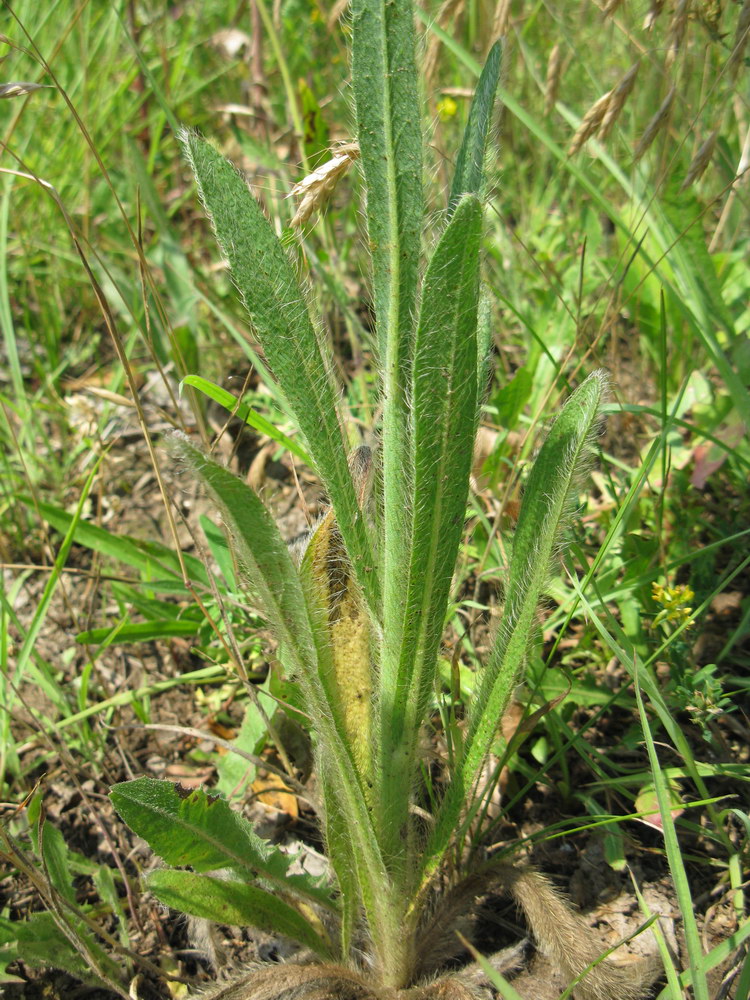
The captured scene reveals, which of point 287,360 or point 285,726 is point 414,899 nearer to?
point 285,726

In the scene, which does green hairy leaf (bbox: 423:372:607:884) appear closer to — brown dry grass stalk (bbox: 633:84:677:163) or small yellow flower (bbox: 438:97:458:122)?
brown dry grass stalk (bbox: 633:84:677:163)

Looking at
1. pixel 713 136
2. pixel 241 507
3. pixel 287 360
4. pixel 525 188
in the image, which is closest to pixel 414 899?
pixel 241 507

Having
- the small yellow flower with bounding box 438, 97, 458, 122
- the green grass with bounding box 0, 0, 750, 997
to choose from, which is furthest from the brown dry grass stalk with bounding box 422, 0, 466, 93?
the small yellow flower with bounding box 438, 97, 458, 122

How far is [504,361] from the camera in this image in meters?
2.61

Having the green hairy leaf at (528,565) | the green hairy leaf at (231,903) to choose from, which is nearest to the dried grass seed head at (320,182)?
the green hairy leaf at (528,565)

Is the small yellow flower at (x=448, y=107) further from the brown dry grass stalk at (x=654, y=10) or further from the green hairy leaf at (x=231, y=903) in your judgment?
the green hairy leaf at (x=231, y=903)

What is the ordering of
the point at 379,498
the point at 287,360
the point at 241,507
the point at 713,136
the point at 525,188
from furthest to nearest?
the point at 525,188
the point at 713,136
the point at 379,498
the point at 287,360
the point at 241,507

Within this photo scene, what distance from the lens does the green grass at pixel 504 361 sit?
A: 1577 mm

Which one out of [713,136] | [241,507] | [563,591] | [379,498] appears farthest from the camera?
[563,591]

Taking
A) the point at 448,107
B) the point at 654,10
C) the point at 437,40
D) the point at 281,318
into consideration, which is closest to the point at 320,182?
the point at 281,318

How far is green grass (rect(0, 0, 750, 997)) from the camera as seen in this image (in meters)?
1.58

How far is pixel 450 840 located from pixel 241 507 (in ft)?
2.22

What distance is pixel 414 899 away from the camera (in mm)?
1310

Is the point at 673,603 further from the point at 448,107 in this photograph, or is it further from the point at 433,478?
the point at 448,107
